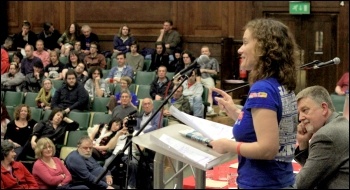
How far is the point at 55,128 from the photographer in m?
8.52

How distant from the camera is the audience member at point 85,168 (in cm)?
688

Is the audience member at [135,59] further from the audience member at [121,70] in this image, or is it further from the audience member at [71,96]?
the audience member at [71,96]

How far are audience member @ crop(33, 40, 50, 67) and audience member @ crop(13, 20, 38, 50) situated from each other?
714 mm

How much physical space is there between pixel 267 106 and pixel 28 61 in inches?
365

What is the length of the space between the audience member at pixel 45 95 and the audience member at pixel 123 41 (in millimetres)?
1784

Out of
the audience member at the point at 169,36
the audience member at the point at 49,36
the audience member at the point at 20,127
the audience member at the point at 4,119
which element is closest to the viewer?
the audience member at the point at 20,127

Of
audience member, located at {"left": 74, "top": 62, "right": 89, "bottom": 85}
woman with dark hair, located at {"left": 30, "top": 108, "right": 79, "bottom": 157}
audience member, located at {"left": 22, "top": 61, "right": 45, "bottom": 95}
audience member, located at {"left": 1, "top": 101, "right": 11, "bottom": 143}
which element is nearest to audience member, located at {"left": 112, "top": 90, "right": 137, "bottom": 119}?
woman with dark hair, located at {"left": 30, "top": 108, "right": 79, "bottom": 157}

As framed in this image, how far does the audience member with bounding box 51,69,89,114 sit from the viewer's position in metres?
9.55

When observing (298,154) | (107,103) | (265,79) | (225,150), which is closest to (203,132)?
(225,150)

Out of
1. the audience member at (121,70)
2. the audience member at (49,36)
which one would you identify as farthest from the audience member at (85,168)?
the audience member at (49,36)

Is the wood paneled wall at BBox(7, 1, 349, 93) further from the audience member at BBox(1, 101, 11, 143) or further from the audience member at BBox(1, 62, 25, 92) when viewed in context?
the audience member at BBox(1, 101, 11, 143)

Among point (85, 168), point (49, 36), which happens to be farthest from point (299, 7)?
point (85, 168)

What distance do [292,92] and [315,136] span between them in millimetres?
298

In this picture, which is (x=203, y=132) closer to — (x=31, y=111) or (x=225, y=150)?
(x=225, y=150)
